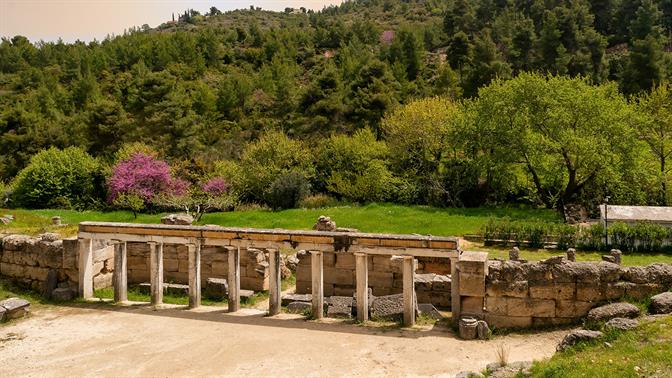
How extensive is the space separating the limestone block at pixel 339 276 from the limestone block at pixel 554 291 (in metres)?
6.15

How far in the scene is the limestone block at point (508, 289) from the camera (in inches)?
628

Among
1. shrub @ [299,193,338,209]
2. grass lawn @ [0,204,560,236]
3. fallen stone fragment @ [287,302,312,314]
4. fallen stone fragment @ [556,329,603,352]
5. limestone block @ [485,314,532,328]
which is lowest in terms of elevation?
fallen stone fragment @ [287,302,312,314]

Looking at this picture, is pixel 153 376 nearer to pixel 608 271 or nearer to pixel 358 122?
pixel 608 271

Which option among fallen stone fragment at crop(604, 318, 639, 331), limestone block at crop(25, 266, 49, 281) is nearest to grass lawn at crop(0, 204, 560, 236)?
limestone block at crop(25, 266, 49, 281)

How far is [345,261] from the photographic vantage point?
20.3 meters

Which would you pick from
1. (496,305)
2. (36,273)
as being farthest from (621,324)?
(36,273)

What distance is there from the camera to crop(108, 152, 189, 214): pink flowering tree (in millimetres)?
40938

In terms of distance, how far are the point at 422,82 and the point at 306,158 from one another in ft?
76.1

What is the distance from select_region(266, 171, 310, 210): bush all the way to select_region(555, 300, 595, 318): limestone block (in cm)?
2642

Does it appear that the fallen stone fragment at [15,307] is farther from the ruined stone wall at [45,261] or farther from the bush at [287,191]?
the bush at [287,191]

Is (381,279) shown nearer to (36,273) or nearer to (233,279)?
(233,279)

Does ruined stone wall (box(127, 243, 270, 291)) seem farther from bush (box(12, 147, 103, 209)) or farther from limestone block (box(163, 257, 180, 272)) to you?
bush (box(12, 147, 103, 209))

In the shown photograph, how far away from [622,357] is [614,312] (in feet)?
10.8

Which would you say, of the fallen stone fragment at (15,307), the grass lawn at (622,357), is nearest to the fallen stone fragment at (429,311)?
the grass lawn at (622,357)
